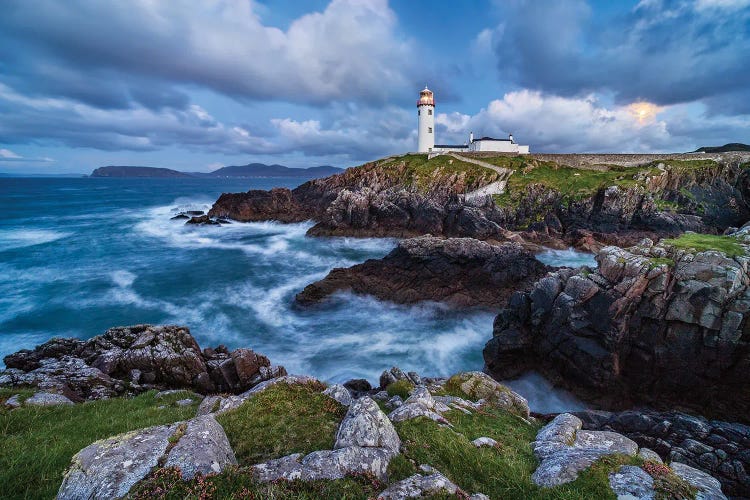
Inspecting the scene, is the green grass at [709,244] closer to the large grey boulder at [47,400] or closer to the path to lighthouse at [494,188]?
the large grey boulder at [47,400]

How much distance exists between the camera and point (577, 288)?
2423cm

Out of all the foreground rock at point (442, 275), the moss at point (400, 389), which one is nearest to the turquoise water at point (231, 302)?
the foreground rock at point (442, 275)

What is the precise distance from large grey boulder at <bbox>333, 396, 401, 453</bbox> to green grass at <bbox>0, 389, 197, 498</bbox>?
19.0 feet

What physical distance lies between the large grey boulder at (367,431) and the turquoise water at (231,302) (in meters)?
17.7

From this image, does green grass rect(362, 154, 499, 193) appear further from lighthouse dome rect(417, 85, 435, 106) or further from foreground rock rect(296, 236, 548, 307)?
foreground rock rect(296, 236, 548, 307)

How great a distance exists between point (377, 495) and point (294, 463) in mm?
1959

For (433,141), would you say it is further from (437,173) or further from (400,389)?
(400,389)

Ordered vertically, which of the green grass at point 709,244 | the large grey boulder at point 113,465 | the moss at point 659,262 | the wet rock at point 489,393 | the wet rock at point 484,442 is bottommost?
the wet rock at point 489,393

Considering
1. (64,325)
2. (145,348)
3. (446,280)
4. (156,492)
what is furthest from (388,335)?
(64,325)

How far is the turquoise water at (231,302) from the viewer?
29562 mm

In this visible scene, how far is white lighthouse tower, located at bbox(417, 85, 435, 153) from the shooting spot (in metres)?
96.9

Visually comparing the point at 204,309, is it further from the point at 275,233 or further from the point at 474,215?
the point at 474,215

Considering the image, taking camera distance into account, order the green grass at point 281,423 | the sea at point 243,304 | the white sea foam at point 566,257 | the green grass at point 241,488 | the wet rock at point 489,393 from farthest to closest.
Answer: the white sea foam at point 566,257 < the sea at point 243,304 < the wet rock at point 489,393 < the green grass at point 281,423 < the green grass at point 241,488

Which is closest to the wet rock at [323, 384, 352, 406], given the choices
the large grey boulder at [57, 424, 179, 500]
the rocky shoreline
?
the rocky shoreline
